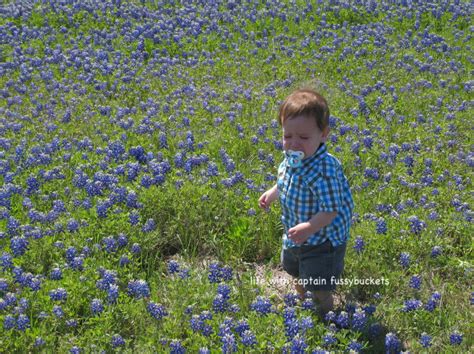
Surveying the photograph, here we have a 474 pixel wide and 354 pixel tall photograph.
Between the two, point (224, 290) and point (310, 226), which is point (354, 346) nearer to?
point (310, 226)

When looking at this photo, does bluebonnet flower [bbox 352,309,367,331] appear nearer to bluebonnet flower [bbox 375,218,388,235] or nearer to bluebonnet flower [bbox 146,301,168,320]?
bluebonnet flower [bbox 375,218,388,235]

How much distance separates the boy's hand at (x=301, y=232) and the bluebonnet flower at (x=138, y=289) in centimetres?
108

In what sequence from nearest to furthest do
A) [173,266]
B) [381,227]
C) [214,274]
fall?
[214,274] < [173,266] < [381,227]

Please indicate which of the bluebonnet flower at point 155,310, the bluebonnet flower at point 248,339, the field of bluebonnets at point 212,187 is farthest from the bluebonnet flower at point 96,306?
the bluebonnet flower at point 248,339

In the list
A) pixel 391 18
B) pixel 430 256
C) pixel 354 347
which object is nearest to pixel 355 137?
pixel 430 256

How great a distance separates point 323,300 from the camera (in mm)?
4457

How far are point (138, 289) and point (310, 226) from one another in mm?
1251

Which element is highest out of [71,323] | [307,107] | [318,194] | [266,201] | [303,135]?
[307,107]

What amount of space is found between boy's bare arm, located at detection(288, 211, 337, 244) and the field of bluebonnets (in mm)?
476

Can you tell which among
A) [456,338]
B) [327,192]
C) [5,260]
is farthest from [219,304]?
[5,260]

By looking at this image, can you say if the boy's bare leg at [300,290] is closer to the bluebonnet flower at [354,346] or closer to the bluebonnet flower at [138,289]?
the bluebonnet flower at [354,346]

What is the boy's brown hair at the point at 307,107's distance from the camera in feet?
13.0

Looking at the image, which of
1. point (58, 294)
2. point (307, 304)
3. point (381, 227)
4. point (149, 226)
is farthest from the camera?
point (149, 226)

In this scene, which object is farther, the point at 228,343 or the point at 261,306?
the point at 261,306
